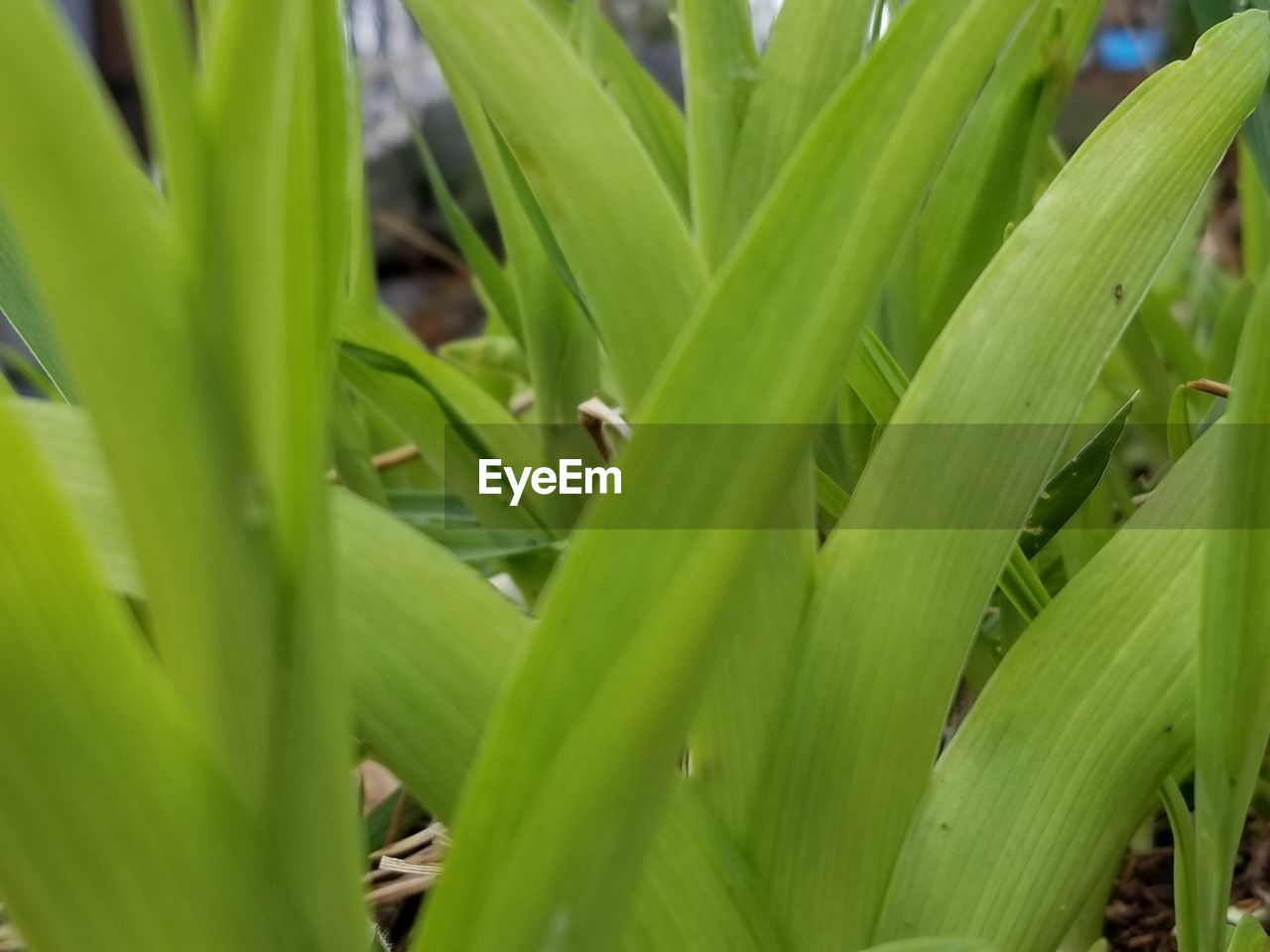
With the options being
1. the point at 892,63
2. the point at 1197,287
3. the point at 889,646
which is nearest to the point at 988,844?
the point at 889,646

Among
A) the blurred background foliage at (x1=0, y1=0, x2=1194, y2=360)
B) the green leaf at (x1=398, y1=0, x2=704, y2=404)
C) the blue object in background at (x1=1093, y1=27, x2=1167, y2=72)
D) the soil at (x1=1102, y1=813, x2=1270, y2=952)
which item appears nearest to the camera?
the green leaf at (x1=398, y1=0, x2=704, y2=404)

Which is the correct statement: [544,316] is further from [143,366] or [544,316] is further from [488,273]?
[143,366]

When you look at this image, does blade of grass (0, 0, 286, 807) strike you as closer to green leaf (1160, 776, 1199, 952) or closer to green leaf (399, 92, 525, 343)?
green leaf (1160, 776, 1199, 952)

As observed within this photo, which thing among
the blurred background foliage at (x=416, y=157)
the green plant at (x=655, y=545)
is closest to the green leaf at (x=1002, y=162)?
the green plant at (x=655, y=545)

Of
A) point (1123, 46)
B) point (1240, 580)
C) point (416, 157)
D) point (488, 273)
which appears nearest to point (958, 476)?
point (1240, 580)

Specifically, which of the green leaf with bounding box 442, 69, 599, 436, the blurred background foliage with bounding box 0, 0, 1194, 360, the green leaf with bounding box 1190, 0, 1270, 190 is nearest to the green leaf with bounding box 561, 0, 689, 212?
the green leaf with bounding box 442, 69, 599, 436

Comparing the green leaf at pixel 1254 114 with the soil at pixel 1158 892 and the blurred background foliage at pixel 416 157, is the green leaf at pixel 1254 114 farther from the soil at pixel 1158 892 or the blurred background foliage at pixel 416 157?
the blurred background foliage at pixel 416 157
